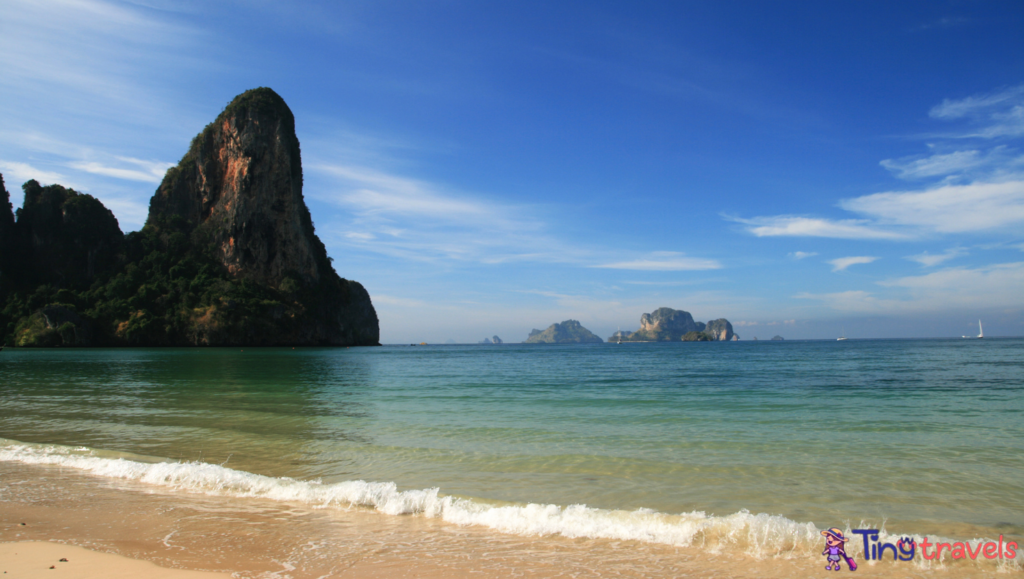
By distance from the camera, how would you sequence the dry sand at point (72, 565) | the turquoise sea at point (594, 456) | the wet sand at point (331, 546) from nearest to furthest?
1. the dry sand at point (72, 565)
2. the wet sand at point (331, 546)
3. the turquoise sea at point (594, 456)

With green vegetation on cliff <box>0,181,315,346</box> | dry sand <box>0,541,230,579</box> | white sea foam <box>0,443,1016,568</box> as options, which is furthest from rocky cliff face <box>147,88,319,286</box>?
dry sand <box>0,541,230,579</box>

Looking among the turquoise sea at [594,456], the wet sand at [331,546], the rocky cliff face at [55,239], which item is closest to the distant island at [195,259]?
the rocky cliff face at [55,239]

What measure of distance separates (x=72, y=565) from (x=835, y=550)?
6.67 meters

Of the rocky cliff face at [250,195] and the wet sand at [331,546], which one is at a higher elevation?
the rocky cliff face at [250,195]

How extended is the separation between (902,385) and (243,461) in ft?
76.2

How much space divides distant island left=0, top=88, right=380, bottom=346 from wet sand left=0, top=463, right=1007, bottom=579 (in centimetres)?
9448

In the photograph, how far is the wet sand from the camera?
418 centimetres

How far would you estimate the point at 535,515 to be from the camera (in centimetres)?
529

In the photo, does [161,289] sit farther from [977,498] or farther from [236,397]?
[977,498]

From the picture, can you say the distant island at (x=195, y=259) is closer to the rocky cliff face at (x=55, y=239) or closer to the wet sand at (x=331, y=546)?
the rocky cliff face at (x=55, y=239)

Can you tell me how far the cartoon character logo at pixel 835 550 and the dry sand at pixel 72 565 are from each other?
512 centimetres

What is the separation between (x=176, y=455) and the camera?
28.2ft

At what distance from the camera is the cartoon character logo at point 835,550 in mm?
4309

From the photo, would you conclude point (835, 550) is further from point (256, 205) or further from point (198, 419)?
point (256, 205)
